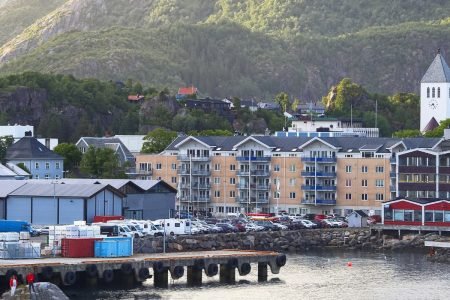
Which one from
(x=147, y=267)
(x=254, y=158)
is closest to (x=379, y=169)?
(x=254, y=158)

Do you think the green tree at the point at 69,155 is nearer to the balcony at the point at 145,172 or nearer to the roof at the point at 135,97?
the balcony at the point at 145,172

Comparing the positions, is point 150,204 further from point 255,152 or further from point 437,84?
point 437,84

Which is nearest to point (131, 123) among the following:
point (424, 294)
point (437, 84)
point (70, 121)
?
point (70, 121)

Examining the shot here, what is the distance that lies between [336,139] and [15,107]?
5835 centimetres

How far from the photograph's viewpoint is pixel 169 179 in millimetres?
112875

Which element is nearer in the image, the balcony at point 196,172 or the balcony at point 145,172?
the balcony at point 196,172

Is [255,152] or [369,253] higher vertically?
[255,152]

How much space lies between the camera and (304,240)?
307ft

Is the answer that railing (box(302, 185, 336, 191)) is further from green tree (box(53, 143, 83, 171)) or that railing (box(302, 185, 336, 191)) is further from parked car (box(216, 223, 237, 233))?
green tree (box(53, 143, 83, 171))

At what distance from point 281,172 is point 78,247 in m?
40.4

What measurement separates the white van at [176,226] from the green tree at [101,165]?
24.9 meters

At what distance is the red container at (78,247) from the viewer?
69688 mm

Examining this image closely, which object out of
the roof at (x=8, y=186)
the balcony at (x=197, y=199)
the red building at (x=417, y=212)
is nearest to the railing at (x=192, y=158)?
the balcony at (x=197, y=199)

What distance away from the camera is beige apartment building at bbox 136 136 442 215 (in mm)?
105312
